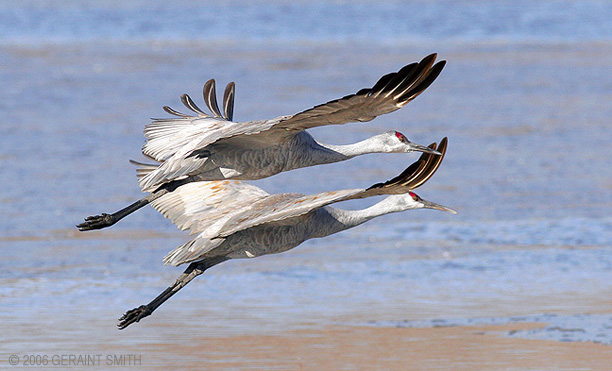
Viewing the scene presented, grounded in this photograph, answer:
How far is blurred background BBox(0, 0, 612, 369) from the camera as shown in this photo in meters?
7.45

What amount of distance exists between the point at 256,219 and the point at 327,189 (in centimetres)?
443

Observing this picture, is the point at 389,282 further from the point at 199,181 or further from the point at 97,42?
the point at 97,42

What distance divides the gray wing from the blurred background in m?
1.58

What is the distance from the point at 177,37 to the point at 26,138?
1407cm

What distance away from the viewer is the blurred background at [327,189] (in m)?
7.45

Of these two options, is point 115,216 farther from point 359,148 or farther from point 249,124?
point 359,148

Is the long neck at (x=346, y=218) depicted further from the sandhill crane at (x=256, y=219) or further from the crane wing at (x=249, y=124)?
the crane wing at (x=249, y=124)

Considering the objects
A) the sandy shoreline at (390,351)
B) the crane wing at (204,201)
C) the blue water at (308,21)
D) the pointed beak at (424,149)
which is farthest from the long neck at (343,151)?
the blue water at (308,21)

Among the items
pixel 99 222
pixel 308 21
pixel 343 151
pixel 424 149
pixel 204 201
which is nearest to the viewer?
pixel 424 149

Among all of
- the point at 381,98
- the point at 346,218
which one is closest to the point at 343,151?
the point at 346,218

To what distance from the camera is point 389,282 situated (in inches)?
329

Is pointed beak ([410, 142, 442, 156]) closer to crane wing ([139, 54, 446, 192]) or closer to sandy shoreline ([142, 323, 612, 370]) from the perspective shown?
crane wing ([139, 54, 446, 192])

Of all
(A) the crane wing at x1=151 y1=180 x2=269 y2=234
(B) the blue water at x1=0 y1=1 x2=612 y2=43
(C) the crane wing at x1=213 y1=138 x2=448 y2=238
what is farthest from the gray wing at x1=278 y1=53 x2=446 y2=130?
(B) the blue water at x1=0 y1=1 x2=612 y2=43

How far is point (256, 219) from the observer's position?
6430 millimetres
